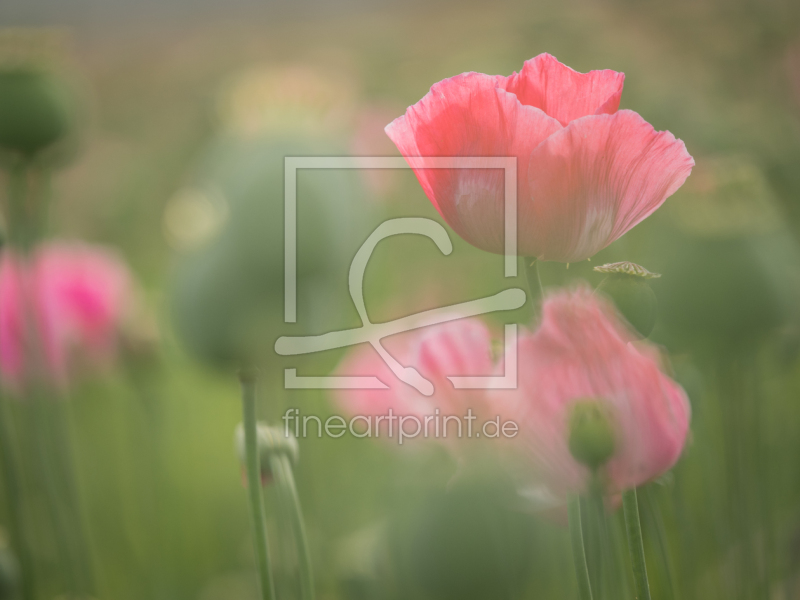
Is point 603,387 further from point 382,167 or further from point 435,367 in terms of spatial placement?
point 382,167

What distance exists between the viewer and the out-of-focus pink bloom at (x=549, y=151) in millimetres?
189

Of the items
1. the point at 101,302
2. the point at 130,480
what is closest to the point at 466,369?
the point at 101,302

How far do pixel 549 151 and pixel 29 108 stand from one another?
0.29 metres

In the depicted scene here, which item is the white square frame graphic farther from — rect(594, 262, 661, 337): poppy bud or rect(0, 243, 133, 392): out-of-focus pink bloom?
rect(0, 243, 133, 392): out-of-focus pink bloom

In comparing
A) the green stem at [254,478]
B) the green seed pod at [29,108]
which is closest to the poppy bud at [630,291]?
the green stem at [254,478]

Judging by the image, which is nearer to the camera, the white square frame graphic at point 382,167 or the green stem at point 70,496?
the white square frame graphic at point 382,167

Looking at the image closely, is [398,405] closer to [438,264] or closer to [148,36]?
[438,264]

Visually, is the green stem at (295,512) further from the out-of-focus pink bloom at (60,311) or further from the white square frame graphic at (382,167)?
the out-of-focus pink bloom at (60,311)

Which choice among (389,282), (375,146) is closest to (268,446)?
(375,146)

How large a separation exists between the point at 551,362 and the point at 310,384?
0.14 metres

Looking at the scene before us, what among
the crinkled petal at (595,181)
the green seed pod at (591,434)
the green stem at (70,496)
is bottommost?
the green stem at (70,496)

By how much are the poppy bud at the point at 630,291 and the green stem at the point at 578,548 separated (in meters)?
0.06

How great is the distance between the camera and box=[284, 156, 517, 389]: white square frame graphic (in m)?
0.20

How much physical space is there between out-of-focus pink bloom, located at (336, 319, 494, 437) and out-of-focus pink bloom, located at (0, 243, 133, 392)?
0.74 ft
